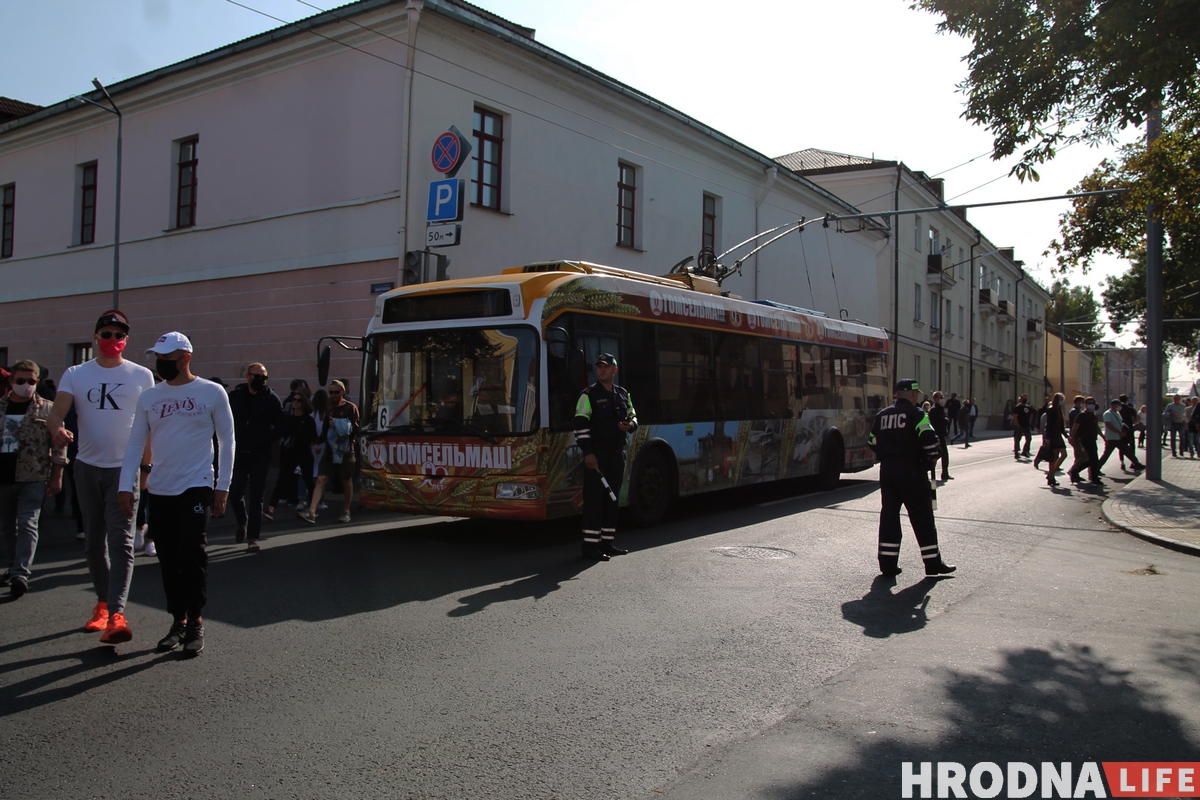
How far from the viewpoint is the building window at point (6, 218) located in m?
24.5

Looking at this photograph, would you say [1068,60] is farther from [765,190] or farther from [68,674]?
[765,190]

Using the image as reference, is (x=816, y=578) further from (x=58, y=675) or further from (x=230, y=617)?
(x=58, y=675)

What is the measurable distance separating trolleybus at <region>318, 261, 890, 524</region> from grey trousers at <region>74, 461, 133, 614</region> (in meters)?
3.89

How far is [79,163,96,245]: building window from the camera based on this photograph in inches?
870

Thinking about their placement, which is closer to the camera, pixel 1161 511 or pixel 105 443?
pixel 105 443

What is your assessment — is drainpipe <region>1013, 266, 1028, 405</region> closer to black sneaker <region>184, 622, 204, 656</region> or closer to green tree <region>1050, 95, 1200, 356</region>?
green tree <region>1050, 95, 1200, 356</region>

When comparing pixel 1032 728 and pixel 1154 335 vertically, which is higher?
pixel 1154 335

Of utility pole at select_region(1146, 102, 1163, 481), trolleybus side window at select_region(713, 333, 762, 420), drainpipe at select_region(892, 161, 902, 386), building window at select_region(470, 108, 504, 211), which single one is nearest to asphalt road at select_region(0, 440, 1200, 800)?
trolleybus side window at select_region(713, 333, 762, 420)

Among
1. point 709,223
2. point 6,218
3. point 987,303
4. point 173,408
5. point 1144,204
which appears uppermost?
point 987,303

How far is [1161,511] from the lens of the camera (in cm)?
1269

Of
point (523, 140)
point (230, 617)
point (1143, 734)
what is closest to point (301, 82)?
point (523, 140)

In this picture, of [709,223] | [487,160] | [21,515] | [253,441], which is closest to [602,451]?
[253,441]

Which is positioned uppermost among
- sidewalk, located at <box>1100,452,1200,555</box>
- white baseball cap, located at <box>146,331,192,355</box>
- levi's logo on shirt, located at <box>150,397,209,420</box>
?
white baseball cap, located at <box>146,331,192,355</box>

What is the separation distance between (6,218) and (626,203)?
17045mm
